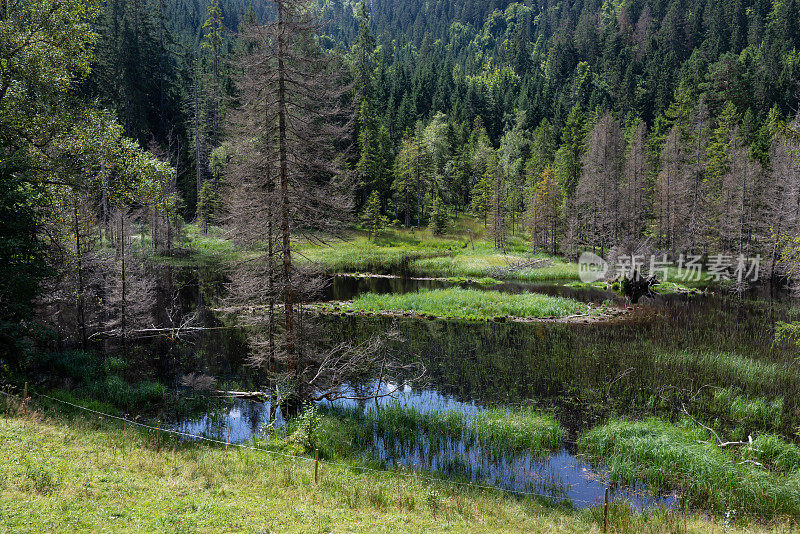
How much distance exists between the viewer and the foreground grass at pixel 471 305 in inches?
1177

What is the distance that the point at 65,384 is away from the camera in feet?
49.4

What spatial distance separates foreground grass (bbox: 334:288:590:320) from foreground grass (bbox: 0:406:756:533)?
19.3 meters

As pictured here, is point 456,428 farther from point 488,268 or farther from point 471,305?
point 488,268

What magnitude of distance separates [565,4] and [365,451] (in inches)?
7978

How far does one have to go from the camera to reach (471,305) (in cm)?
3095

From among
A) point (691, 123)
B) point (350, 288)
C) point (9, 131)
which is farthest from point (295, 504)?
point (691, 123)

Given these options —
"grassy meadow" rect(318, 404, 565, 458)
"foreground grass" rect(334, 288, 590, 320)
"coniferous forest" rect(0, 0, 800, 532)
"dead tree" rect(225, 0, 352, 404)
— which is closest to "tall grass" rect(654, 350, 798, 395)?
"coniferous forest" rect(0, 0, 800, 532)

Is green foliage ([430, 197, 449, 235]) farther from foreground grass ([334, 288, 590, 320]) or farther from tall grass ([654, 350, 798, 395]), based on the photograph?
tall grass ([654, 350, 798, 395])

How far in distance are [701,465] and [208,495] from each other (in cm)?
1159

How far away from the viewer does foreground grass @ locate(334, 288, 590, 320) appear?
98.1 ft

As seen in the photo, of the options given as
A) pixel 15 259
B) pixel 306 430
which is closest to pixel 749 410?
pixel 306 430

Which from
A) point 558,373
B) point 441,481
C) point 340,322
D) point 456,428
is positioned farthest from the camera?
point 340,322

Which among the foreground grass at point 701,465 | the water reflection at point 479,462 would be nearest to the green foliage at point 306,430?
the water reflection at point 479,462

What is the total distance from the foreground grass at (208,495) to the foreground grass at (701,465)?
1935mm
